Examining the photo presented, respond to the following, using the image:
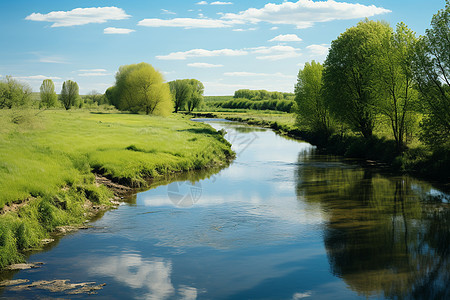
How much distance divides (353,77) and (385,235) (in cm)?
2716

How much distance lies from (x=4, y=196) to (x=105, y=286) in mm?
6005

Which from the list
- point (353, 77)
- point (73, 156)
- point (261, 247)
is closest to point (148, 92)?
point (353, 77)

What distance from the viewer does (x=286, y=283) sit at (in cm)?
1094

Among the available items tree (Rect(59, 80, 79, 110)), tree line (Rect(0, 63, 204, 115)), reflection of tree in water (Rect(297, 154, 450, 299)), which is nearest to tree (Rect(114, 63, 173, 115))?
tree line (Rect(0, 63, 204, 115))

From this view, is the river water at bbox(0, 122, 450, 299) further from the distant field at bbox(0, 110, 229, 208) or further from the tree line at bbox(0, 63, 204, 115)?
the tree line at bbox(0, 63, 204, 115)

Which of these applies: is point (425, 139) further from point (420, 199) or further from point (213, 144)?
point (213, 144)

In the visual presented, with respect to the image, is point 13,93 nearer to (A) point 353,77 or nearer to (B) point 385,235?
(A) point 353,77

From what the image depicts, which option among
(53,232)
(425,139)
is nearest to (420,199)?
(425,139)

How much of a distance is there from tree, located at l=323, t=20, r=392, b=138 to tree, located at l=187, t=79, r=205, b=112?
9245 centimetres

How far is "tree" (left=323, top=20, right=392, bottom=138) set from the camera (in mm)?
37469

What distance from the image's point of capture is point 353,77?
3894 cm

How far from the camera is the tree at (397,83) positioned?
100ft

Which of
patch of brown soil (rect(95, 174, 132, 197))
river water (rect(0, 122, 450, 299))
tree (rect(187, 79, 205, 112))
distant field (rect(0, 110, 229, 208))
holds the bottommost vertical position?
river water (rect(0, 122, 450, 299))

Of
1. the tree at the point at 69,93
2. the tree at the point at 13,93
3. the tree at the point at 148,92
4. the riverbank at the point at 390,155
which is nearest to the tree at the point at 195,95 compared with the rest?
the tree at the point at 69,93
